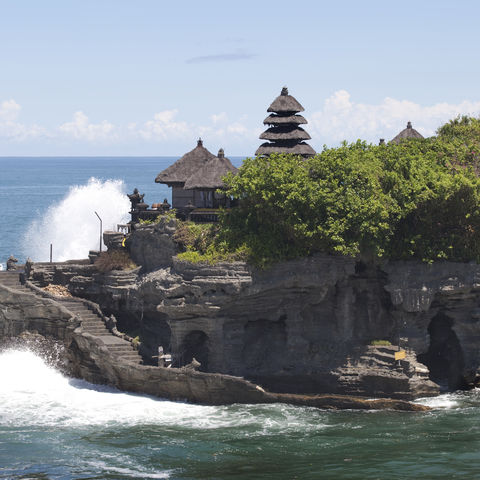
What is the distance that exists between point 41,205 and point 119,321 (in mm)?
112269

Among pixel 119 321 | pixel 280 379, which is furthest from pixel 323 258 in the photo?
pixel 119 321

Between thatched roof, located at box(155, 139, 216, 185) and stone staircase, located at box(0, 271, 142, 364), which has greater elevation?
thatched roof, located at box(155, 139, 216, 185)

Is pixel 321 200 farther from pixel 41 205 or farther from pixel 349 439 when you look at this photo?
pixel 41 205

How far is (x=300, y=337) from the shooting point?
188ft

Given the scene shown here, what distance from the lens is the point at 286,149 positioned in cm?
6325

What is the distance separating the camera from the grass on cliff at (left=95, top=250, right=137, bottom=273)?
6212 cm

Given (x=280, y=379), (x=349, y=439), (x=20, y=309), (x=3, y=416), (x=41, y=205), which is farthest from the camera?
(x=41, y=205)

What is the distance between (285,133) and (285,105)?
5.97 ft

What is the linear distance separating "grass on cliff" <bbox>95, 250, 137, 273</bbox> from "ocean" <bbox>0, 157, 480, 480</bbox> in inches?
278

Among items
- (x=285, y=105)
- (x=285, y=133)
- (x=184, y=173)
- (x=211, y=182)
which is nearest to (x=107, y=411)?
(x=211, y=182)

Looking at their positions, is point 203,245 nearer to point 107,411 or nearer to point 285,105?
point 107,411

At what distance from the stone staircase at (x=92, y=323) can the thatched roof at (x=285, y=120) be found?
1681 cm

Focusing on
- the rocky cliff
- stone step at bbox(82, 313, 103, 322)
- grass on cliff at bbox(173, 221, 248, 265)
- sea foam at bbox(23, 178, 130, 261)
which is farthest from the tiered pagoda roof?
sea foam at bbox(23, 178, 130, 261)

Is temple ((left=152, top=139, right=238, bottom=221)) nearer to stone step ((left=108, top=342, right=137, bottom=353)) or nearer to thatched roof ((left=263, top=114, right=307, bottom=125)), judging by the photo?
thatched roof ((left=263, top=114, right=307, bottom=125))
